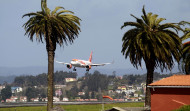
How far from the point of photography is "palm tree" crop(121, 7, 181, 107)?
59.5 m

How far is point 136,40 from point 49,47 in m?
13.5

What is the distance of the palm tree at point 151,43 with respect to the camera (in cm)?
5950

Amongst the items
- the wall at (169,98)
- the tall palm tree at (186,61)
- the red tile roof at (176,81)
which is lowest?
the wall at (169,98)

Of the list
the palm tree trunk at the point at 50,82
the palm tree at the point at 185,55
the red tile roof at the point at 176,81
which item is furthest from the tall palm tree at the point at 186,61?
the palm tree trunk at the point at 50,82

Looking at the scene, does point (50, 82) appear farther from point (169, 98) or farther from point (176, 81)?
point (176, 81)

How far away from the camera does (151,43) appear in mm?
59469

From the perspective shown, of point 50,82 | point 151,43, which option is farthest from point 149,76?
point 50,82

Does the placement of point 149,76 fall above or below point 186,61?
below

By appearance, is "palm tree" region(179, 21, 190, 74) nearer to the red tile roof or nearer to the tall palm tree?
the tall palm tree

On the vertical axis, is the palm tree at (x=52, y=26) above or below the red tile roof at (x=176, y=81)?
above

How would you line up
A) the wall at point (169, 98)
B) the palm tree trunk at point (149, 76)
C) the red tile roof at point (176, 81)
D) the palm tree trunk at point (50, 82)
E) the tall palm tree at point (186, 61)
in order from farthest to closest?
the tall palm tree at point (186, 61) → the palm tree trunk at point (149, 76) → the palm tree trunk at point (50, 82) → the red tile roof at point (176, 81) → the wall at point (169, 98)

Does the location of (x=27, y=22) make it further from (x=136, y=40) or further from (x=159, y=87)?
(x=159, y=87)

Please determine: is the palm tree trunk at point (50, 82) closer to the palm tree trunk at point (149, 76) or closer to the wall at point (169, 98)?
the palm tree trunk at point (149, 76)

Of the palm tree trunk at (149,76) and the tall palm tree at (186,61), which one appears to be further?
the tall palm tree at (186,61)
